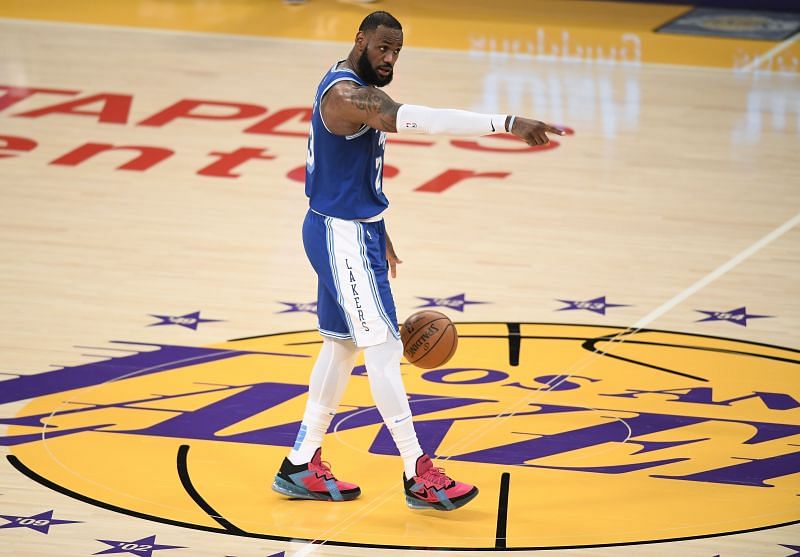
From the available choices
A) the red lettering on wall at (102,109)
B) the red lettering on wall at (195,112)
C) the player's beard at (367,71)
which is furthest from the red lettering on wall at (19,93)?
the player's beard at (367,71)

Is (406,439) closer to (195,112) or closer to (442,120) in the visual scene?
(442,120)

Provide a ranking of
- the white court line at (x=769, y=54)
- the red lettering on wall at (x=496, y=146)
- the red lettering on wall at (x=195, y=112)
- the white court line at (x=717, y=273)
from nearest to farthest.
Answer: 1. the white court line at (x=717, y=273)
2. the red lettering on wall at (x=496, y=146)
3. the red lettering on wall at (x=195, y=112)
4. the white court line at (x=769, y=54)

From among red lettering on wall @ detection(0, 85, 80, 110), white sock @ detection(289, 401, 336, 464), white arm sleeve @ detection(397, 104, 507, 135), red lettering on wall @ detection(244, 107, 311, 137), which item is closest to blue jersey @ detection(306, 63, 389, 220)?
white arm sleeve @ detection(397, 104, 507, 135)

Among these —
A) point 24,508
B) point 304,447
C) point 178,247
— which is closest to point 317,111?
point 304,447

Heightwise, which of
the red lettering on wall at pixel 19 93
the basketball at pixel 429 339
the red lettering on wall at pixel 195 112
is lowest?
the red lettering on wall at pixel 195 112

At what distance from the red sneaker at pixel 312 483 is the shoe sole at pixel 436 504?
23cm

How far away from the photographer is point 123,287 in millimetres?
7590

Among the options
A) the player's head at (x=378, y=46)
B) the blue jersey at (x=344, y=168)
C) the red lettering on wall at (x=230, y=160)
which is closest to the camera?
the player's head at (x=378, y=46)

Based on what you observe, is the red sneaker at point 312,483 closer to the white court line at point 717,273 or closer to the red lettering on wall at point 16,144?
the white court line at point 717,273

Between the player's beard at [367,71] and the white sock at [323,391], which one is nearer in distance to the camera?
the player's beard at [367,71]

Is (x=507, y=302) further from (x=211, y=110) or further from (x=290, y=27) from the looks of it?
(x=290, y=27)

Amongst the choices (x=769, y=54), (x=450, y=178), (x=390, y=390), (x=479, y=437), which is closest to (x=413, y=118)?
(x=390, y=390)

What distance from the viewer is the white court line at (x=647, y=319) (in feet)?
16.3

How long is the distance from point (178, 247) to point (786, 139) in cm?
482
